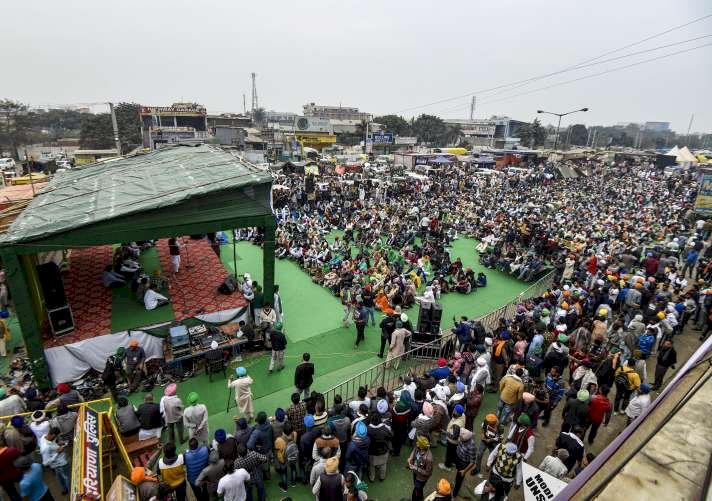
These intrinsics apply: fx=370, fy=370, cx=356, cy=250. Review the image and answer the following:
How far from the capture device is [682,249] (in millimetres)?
19062

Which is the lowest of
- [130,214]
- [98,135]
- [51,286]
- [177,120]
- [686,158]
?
[51,286]

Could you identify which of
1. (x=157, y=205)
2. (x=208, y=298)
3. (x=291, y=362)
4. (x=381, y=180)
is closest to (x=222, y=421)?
(x=291, y=362)

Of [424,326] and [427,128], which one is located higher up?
[427,128]

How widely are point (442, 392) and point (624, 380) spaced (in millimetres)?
4084

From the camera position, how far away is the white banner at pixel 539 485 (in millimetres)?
4480

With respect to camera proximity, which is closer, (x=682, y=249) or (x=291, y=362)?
(x=291, y=362)

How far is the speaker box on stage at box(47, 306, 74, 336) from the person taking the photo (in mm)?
9203

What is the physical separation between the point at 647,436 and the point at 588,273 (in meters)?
14.3

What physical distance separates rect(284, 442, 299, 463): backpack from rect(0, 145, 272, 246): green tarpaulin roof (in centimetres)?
632

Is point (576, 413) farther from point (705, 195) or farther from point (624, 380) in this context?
point (705, 195)

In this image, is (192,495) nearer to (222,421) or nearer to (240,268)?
(222,421)

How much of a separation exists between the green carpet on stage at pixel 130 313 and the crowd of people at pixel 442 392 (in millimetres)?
1565

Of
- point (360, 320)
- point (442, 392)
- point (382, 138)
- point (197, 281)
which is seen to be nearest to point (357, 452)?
point (442, 392)

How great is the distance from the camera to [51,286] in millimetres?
9336
